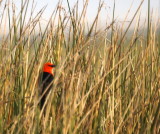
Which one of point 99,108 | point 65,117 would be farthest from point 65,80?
point 99,108

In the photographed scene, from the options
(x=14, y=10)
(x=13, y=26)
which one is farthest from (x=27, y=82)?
(x=14, y=10)

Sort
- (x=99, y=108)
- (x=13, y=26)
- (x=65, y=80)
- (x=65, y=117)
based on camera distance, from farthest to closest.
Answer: (x=13, y=26)
(x=99, y=108)
(x=65, y=80)
(x=65, y=117)

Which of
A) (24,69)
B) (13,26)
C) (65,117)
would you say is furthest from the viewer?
(13,26)

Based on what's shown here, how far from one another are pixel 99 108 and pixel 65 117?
25.3 inches

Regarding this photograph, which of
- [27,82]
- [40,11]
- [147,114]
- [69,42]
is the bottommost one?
[147,114]

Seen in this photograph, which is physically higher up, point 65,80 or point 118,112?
point 65,80

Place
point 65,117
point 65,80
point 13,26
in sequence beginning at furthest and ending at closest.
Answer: point 13,26
point 65,80
point 65,117

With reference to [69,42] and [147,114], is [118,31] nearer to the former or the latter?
[69,42]

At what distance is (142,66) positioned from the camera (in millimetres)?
2602

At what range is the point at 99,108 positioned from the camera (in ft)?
7.19

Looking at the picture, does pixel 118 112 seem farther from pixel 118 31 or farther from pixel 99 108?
pixel 118 31

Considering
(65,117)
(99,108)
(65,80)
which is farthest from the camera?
(99,108)

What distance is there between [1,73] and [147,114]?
3.54ft

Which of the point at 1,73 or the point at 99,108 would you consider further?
the point at 1,73
